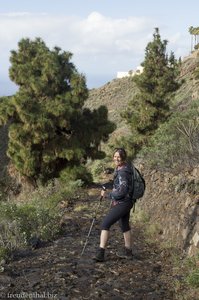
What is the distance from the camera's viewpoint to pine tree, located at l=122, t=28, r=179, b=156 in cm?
2302

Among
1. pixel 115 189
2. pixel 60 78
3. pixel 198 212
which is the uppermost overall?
pixel 60 78

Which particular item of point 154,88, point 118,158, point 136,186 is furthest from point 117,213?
point 154,88

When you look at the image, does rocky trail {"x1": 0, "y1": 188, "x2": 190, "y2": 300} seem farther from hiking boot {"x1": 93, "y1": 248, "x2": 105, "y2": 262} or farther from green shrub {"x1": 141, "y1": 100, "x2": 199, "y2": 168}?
green shrub {"x1": 141, "y1": 100, "x2": 199, "y2": 168}

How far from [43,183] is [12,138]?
7.15 feet

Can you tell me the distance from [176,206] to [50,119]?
817 centimetres

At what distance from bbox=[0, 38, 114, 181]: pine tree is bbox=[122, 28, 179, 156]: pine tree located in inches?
221

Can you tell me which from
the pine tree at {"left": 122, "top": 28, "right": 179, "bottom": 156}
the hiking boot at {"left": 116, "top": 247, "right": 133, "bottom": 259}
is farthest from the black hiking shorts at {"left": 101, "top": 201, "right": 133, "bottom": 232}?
the pine tree at {"left": 122, "top": 28, "right": 179, "bottom": 156}

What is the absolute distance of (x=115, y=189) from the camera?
7.64m

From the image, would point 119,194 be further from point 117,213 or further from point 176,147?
point 176,147

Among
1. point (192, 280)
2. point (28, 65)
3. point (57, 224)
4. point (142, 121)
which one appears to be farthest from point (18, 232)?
point (142, 121)

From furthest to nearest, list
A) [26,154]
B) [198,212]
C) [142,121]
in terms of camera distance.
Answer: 1. [142,121]
2. [26,154]
3. [198,212]

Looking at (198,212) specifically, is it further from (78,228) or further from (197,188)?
(78,228)

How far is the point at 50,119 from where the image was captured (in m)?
16.8

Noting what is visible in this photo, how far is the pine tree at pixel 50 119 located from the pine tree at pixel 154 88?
5612 millimetres
